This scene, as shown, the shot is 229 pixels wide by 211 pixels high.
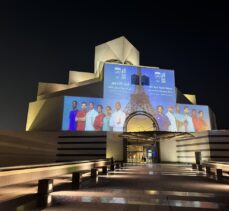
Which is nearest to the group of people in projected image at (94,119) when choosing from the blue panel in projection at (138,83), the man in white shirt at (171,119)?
the blue panel in projection at (138,83)

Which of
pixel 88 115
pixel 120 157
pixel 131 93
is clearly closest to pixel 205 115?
pixel 131 93

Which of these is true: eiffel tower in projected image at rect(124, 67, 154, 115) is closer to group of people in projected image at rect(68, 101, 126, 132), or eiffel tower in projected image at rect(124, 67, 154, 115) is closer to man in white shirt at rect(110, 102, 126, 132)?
man in white shirt at rect(110, 102, 126, 132)

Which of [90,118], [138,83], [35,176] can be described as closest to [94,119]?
[90,118]

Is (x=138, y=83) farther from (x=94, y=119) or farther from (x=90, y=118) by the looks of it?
(x=90, y=118)

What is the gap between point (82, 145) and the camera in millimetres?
27672

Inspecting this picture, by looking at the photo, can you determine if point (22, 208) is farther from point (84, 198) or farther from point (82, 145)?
point (82, 145)

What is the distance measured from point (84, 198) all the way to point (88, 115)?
26.1 meters

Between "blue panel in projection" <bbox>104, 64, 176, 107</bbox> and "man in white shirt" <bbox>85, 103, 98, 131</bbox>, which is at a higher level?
"blue panel in projection" <bbox>104, 64, 176, 107</bbox>

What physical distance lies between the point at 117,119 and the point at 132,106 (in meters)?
3.58

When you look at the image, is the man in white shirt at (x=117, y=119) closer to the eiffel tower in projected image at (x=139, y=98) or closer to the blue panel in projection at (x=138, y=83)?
the eiffel tower in projected image at (x=139, y=98)

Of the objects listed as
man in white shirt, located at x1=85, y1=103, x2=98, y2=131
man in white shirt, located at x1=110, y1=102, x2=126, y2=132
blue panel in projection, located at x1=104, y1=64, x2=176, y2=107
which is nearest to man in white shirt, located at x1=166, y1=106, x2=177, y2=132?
blue panel in projection, located at x1=104, y1=64, x2=176, y2=107

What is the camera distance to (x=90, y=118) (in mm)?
→ 32250

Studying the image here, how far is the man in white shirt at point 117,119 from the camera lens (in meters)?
32.8

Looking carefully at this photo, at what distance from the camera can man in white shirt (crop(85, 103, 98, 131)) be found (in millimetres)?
31906
